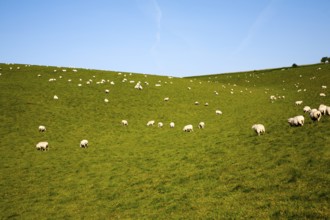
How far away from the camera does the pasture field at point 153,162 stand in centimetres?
1104

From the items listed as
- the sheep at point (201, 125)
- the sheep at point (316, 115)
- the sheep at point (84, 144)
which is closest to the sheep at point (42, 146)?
the sheep at point (84, 144)

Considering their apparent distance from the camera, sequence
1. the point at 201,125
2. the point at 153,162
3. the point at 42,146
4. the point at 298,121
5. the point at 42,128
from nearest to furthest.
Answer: the point at 153,162 < the point at 298,121 < the point at 42,146 < the point at 201,125 < the point at 42,128

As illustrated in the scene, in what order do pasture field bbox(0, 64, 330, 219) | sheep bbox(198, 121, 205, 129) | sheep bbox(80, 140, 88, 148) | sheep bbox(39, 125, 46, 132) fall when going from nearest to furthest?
pasture field bbox(0, 64, 330, 219)
sheep bbox(80, 140, 88, 148)
sheep bbox(198, 121, 205, 129)
sheep bbox(39, 125, 46, 132)

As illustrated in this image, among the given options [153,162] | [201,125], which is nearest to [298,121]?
[201,125]

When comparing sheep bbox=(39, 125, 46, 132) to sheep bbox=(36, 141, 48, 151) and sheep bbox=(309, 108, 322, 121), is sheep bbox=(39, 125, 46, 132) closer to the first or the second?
sheep bbox=(36, 141, 48, 151)

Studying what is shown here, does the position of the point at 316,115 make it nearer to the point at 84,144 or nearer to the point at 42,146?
the point at 84,144

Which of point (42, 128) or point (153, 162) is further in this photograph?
point (42, 128)

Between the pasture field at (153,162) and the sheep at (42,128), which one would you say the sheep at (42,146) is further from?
the sheep at (42,128)

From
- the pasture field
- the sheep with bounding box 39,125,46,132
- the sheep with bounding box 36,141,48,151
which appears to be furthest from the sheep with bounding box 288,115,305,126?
the sheep with bounding box 39,125,46,132

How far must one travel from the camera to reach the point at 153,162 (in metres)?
18.5

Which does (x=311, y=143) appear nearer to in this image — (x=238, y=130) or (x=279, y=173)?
(x=279, y=173)

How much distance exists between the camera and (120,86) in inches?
1828

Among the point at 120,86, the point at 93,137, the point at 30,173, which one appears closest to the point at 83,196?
the point at 30,173

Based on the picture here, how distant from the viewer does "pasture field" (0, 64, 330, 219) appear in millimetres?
11039
